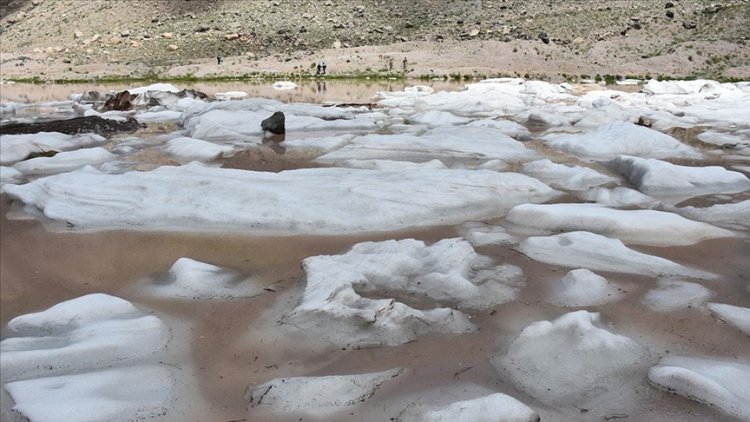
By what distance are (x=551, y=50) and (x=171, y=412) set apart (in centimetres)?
3835

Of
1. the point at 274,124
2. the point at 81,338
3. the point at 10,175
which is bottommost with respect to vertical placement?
the point at 81,338

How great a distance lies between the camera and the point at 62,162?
834cm

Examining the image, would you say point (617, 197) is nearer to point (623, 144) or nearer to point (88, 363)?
point (623, 144)

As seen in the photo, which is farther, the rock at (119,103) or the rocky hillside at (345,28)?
the rocky hillside at (345,28)

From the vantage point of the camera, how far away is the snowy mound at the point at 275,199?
562 centimetres

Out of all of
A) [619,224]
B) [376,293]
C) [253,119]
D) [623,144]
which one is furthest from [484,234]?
[253,119]

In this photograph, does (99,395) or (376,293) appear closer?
(99,395)

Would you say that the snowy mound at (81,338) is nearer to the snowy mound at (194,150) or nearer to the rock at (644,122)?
the snowy mound at (194,150)

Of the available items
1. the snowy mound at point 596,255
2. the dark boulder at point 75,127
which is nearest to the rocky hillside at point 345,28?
the dark boulder at point 75,127

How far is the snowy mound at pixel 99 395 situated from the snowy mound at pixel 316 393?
0.48 metres

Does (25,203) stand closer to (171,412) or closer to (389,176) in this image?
(389,176)

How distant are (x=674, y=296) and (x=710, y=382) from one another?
4.37 feet

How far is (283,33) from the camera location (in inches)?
1821

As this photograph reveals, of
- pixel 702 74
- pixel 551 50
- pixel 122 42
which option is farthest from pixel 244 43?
pixel 702 74
